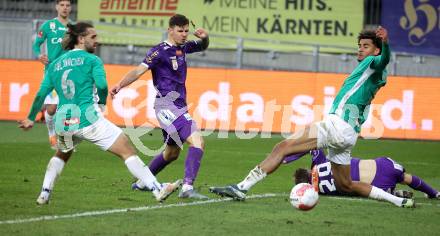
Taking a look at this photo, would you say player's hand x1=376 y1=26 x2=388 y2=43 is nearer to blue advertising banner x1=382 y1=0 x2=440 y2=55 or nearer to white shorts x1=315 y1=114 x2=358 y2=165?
white shorts x1=315 y1=114 x2=358 y2=165

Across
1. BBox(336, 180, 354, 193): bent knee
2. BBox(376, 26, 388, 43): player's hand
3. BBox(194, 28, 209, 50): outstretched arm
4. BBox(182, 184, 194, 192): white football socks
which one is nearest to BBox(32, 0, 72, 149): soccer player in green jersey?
BBox(194, 28, 209, 50): outstretched arm

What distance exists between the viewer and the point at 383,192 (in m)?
10.5

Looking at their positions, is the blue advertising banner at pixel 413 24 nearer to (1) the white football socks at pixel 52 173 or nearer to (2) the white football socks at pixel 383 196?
(2) the white football socks at pixel 383 196

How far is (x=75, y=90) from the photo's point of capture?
9812 mm

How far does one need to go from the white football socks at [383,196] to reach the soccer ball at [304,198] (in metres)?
1.09

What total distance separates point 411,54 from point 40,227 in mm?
15801

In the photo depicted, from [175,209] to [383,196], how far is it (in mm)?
2235

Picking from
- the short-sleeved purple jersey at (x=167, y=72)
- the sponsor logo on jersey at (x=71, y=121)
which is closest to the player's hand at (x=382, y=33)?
the short-sleeved purple jersey at (x=167, y=72)

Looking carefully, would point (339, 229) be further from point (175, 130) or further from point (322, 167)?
point (175, 130)

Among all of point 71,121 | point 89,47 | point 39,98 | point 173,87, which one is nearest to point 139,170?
point 71,121

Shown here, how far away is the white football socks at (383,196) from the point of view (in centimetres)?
1047

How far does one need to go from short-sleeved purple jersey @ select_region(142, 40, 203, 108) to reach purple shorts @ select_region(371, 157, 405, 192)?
7.83 feet

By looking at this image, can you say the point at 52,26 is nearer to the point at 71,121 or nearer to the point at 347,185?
the point at 71,121

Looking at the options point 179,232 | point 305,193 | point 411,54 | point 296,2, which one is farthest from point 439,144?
point 179,232
